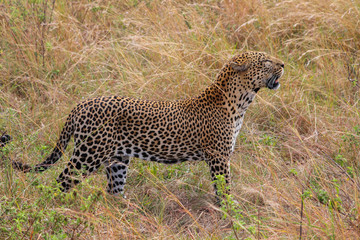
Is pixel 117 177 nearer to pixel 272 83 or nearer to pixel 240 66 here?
pixel 240 66

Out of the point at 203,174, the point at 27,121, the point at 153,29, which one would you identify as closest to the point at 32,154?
the point at 27,121

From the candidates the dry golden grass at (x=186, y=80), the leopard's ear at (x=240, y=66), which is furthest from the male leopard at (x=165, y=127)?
the dry golden grass at (x=186, y=80)

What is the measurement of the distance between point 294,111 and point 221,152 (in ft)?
5.87

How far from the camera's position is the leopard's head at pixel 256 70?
236 inches

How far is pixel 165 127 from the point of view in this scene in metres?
5.91

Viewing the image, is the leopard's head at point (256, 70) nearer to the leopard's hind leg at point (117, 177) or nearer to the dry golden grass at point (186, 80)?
the dry golden grass at point (186, 80)

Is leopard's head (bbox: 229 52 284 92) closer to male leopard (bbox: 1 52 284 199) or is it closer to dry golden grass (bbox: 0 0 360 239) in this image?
male leopard (bbox: 1 52 284 199)

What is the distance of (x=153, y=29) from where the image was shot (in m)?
8.98

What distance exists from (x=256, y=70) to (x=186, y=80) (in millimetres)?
1671

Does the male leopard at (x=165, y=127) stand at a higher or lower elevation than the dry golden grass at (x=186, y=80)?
higher

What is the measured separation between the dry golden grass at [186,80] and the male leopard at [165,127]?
11.2 inches

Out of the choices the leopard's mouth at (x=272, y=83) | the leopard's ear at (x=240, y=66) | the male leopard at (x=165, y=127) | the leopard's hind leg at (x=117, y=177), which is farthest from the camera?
the leopard's hind leg at (x=117, y=177)

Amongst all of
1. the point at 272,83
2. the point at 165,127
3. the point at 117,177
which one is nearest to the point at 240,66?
the point at 272,83

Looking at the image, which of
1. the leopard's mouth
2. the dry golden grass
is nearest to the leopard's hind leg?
the dry golden grass
